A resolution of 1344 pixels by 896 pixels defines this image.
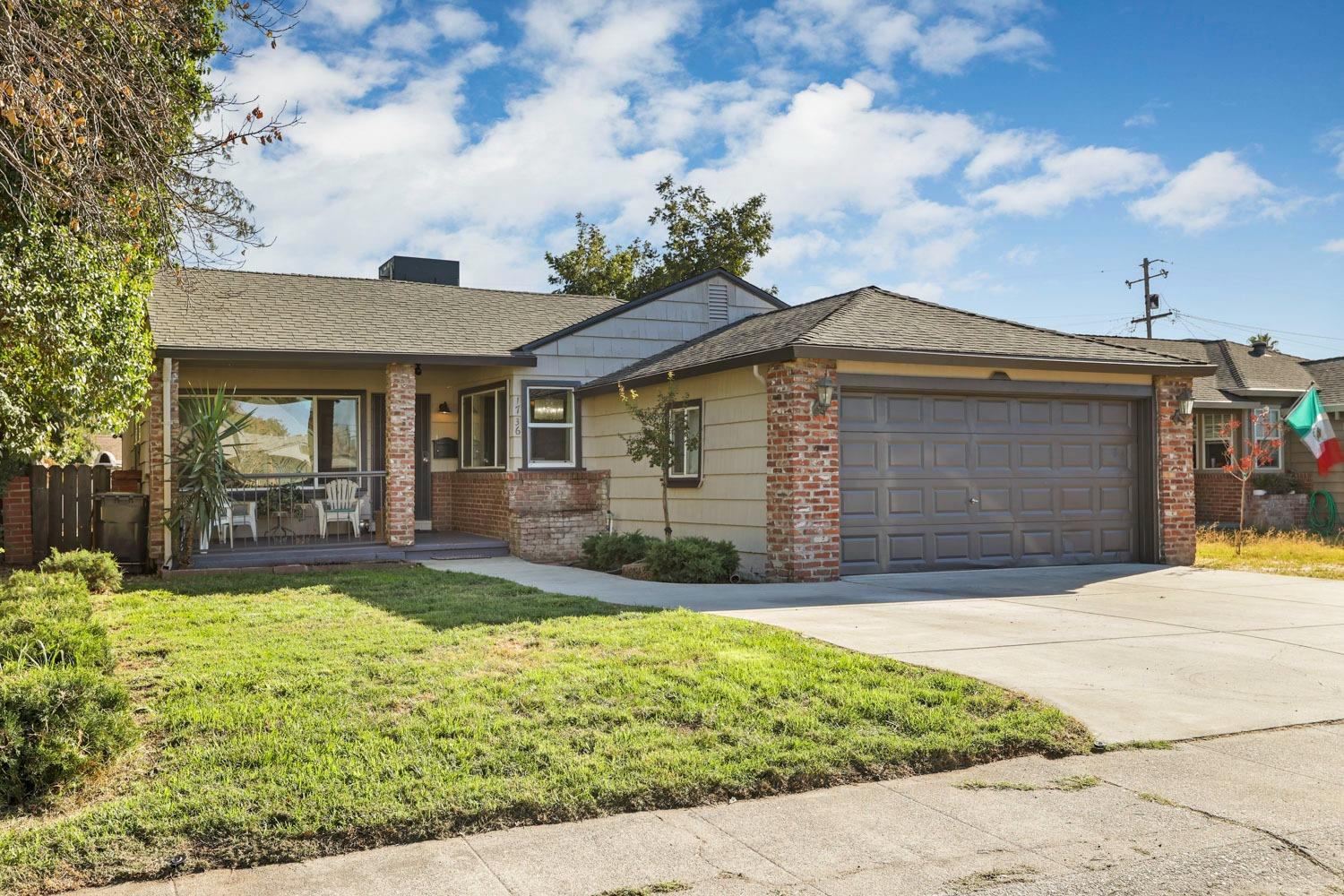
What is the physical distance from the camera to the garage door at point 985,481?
477 inches

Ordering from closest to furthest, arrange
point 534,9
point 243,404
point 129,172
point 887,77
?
point 129,172 → point 534,9 → point 887,77 → point 243,404

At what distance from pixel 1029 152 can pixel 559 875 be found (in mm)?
15290

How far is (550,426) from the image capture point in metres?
15.9

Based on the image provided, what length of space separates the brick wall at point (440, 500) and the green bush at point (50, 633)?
906 centimetres

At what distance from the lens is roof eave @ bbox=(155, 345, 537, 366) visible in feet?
43.5

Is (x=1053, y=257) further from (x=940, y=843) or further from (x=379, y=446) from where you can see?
(x=940, y=843)

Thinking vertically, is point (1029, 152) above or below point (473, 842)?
above

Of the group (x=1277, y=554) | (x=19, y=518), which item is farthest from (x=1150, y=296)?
(x=19, y=518)

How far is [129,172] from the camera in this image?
23.6 ft

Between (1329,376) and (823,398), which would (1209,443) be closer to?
(1329,376)

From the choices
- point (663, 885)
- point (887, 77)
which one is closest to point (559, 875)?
point (663, 885)

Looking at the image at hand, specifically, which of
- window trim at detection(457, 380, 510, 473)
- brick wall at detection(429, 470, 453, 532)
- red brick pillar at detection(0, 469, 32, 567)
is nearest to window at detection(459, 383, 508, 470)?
window trim at detection(457, 380, 510, 473)

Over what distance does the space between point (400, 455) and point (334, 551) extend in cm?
161

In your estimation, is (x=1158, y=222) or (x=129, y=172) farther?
(x=1158, y=222)
